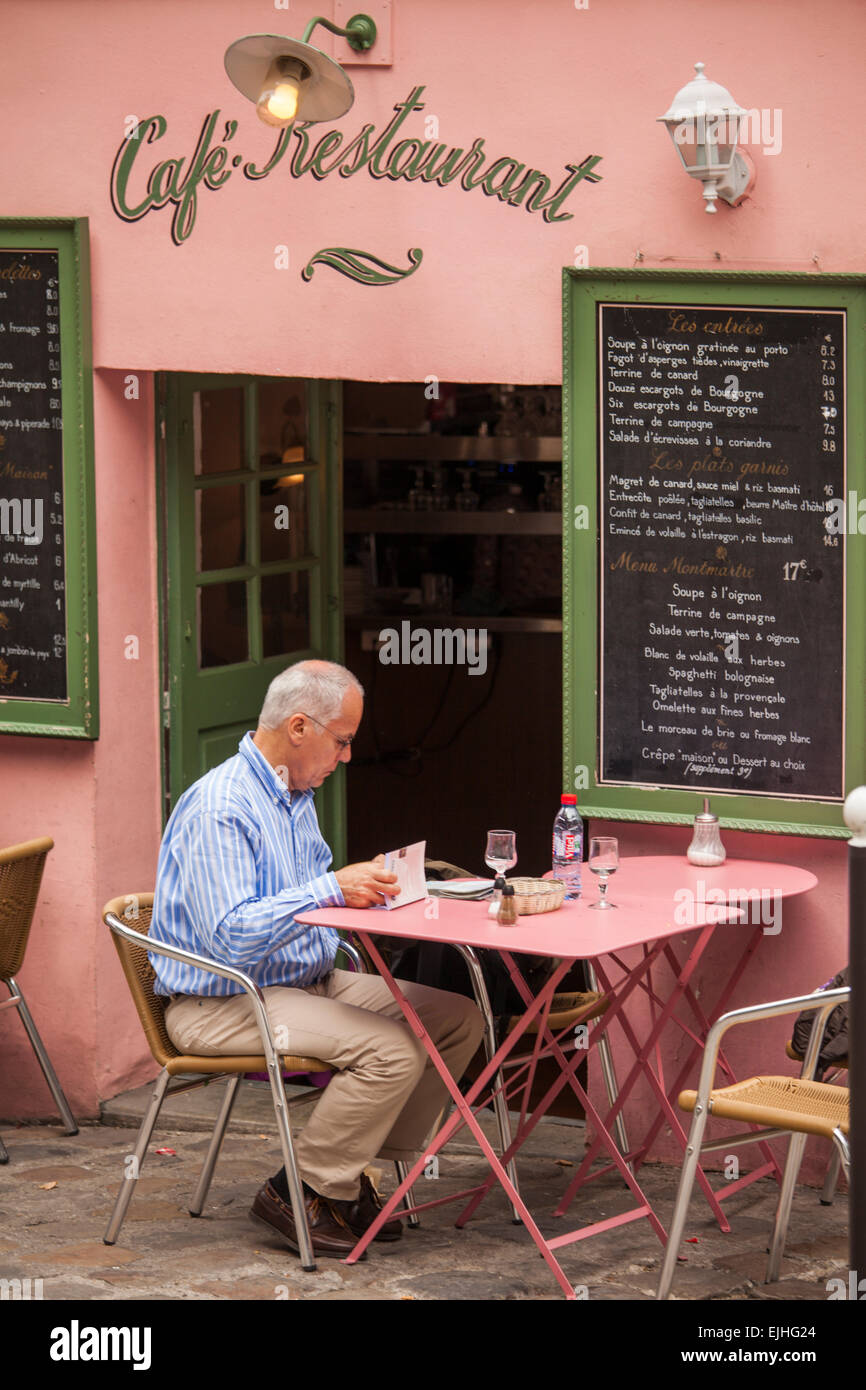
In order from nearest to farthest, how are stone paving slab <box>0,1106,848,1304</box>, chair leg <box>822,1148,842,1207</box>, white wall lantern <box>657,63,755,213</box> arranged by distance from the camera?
stone paving slab <box>0,1106,848,1304</box> → white wall lantern <box>657,63,755,213</box> → chair leg <box>822,1148,842,1207</box>

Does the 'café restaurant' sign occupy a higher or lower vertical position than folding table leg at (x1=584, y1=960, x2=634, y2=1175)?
higher

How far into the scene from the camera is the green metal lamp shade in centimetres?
532

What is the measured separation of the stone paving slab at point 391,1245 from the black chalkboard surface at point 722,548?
4.04 ft

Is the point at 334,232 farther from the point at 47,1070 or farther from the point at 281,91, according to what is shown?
the point at 47,1070

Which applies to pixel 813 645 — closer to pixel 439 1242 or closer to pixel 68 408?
pixel 439 1242

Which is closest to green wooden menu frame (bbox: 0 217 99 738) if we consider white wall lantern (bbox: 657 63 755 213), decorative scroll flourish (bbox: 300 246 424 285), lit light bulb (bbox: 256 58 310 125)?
decorative scroll flourish (bbox: 300 246 424 285)

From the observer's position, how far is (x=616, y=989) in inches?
230

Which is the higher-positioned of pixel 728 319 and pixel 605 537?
pixel 728 319

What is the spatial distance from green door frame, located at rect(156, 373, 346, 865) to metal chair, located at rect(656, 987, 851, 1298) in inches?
98.9

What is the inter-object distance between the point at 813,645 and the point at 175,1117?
2601 mm

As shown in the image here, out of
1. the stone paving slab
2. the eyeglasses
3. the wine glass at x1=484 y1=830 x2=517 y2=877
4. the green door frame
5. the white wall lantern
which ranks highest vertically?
the white wall lantern

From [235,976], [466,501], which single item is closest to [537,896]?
[235,976]

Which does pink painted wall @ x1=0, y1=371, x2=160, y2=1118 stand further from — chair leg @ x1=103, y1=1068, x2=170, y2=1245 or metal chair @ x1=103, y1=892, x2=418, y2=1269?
chair leg @ x1=103, y1=1068, x2=170, y2=1245

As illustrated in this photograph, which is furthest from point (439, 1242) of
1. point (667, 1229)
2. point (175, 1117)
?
point (175, 1117)
